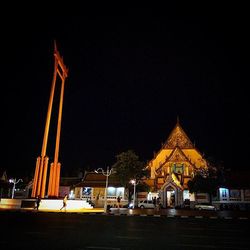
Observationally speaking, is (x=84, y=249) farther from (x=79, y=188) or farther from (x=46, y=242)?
(x=79, y=188)

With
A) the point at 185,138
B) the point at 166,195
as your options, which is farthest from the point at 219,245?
the point at 185,138

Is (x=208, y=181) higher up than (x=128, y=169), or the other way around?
(x=128, y=169)

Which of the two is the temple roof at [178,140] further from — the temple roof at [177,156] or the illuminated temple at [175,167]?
the temple roof at [177,156]

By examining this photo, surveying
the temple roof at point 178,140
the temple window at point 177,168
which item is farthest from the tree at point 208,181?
the temple roof at point 178,140

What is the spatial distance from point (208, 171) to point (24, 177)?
41.3 meters

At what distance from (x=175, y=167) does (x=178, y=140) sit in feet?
18.1

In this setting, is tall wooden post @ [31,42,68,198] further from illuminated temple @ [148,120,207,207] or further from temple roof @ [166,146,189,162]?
temple roof @ [166,146,189,162]

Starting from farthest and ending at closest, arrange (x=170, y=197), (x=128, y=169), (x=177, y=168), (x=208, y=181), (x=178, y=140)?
1. (x=178, y=140)
2. (x=177, y=168)
3. (x=170, y=197)
4. (x=128, y=169)
5. (x=208, y=181)

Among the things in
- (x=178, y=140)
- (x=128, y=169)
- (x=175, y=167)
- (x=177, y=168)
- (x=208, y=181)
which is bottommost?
(x=208, y=181)

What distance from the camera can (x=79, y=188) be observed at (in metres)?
52.0

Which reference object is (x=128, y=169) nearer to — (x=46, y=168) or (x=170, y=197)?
(x=170, y=197)

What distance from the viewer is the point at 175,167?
49625 millimetres

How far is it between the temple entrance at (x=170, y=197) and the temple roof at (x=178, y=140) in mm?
10280

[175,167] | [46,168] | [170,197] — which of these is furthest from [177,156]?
[46,168]
